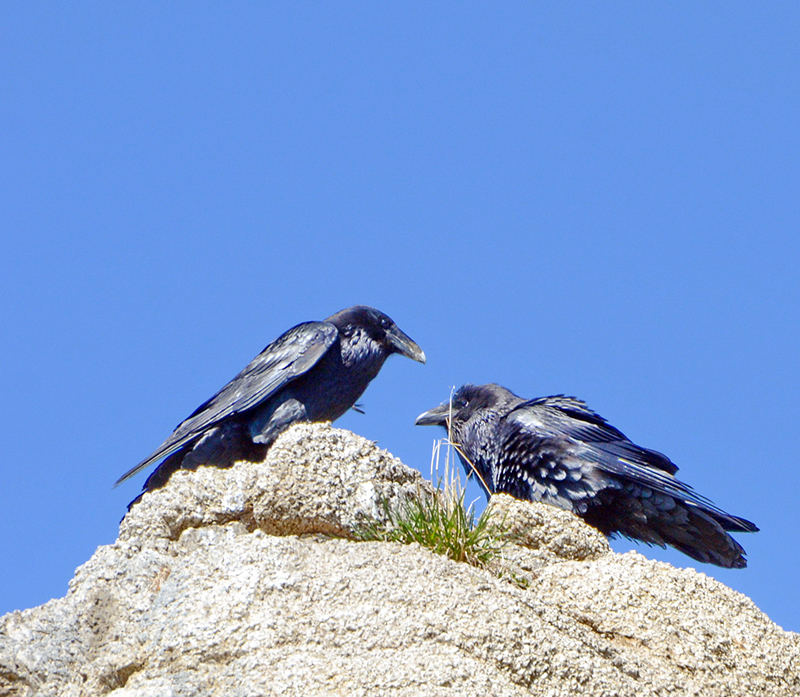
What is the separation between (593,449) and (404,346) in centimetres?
182

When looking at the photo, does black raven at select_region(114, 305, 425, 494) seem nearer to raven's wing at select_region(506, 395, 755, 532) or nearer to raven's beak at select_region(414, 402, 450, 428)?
raven's wing at select_region(506, 395, 755, 532)

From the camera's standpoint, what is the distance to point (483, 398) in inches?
360

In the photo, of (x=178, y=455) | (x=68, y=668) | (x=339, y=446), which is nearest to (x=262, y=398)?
(x=178, y=455)


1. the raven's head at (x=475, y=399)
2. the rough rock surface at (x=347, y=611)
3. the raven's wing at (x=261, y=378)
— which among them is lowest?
the rough rock surface at (x=347, y=611)

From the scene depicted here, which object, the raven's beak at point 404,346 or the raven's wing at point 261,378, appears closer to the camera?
the raven's wing at point 261,378

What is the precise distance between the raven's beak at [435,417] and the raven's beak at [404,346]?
164 cm

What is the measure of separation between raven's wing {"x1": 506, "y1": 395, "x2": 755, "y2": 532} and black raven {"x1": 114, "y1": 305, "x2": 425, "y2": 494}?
1212 mm

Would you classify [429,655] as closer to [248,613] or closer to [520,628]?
[520,628]

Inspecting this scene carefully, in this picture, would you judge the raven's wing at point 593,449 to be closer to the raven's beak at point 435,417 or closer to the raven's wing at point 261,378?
the raven's beak at point 435,417

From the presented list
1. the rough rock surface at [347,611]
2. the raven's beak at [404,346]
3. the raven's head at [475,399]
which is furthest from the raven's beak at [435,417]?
the rough rock surface at [347,611]

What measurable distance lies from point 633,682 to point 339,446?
1.98 meters

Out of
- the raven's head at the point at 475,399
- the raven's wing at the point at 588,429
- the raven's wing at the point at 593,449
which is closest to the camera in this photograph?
the raven's wing at the point at 593,449

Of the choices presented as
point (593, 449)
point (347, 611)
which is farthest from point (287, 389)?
point (347, 611)

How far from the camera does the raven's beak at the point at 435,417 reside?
9.95 meters
